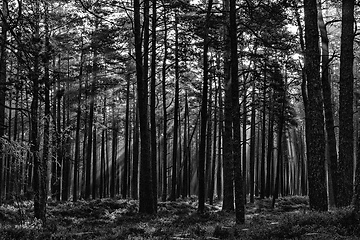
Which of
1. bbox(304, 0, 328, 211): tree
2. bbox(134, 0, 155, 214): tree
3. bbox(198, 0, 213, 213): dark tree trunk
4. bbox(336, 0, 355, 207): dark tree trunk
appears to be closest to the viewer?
bbox(304, 0, 328, 211): tree

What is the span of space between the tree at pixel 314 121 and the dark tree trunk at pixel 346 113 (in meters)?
1.60

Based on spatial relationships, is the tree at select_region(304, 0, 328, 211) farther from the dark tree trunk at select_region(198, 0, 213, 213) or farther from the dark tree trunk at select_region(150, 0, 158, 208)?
the dark tree trunk at select_region(150, 0, 158, 208)

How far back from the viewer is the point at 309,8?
1105 cm

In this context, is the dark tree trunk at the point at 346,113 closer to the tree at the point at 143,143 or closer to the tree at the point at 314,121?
the tree at the point at 314,121

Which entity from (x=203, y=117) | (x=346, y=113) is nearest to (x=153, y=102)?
(x=203, y=117)

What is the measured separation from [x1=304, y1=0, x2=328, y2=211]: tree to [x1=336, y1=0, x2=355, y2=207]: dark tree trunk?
1.60 m

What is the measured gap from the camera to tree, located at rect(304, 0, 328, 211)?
1060 cm

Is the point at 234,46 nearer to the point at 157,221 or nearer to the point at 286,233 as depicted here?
the point at 286,233

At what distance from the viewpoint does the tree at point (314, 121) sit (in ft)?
34.8

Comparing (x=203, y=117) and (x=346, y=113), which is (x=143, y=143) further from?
(x=346, y=113)

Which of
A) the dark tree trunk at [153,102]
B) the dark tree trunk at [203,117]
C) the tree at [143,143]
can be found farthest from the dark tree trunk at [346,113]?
the dark tree trunk at [153,102]

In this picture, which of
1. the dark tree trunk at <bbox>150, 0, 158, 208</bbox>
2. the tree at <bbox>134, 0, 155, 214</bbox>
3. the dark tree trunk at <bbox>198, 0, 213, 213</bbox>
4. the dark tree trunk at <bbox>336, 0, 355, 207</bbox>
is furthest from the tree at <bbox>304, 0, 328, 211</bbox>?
the dark tree trunk at <bbox>150, 0, 158, 208</bbox>

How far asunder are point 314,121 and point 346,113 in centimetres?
184

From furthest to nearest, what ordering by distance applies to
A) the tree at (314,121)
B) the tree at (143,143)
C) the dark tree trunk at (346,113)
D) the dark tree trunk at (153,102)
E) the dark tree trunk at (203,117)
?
the dark tree trunk at (153,102) → the dark tree trunk at (203,117) → the tree at (143,143) → the dark tree trunk at (346,113) → the tree at (314,121)
